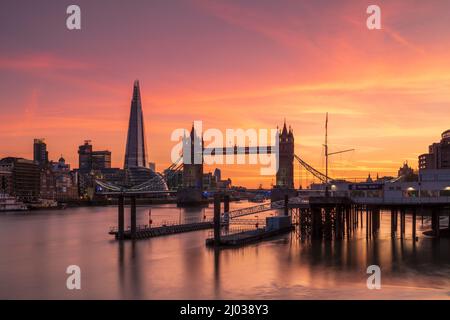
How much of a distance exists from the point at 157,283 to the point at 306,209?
39766mm

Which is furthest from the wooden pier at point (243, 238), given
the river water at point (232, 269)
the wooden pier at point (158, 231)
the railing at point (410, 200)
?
the railing at point (410, 200)

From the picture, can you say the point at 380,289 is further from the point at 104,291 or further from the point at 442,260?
the point at 104,291

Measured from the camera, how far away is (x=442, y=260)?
5150 cm

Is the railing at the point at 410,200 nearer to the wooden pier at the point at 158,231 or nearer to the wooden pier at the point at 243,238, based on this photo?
the wooden pier at the point at 243,238

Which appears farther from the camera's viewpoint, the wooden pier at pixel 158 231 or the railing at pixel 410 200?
A: the wooden pier at pixel 158 231

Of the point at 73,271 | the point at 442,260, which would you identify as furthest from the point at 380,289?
the point at 73,271

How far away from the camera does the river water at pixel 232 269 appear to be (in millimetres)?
40375

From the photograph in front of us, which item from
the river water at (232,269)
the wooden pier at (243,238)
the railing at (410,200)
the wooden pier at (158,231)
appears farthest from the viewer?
the wooden pier at (158,231)

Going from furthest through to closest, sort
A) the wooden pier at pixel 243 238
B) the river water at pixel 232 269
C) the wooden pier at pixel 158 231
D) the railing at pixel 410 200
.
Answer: the wooden pier at pixel 158 231 → the wooden pier at pixel 243 238 → the railing at pixel 410 200 → the river water at pixel 232 269

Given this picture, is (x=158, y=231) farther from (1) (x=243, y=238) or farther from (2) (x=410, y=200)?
(2) (x=410, y=200)

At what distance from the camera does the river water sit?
40375mm

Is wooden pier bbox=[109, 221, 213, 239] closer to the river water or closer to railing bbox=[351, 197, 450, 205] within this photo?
the river water

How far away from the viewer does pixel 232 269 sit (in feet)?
163
